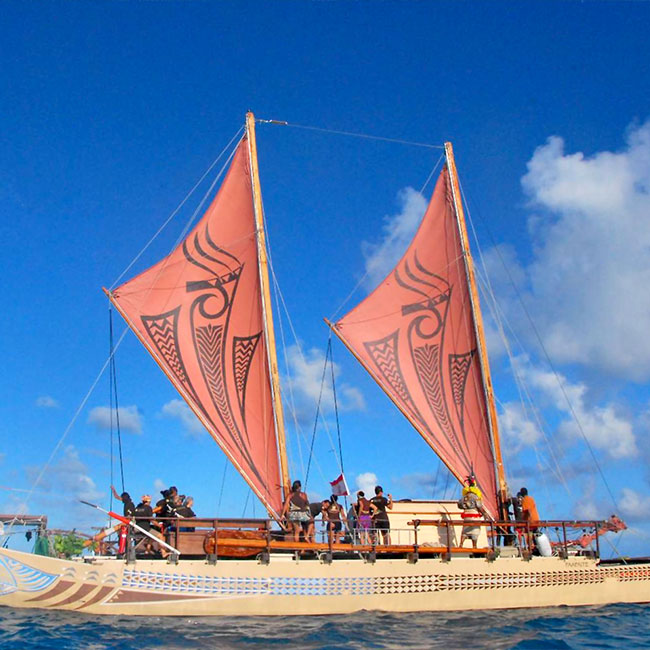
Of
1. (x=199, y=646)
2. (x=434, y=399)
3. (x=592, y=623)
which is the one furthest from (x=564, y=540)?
(x=199, y=646)

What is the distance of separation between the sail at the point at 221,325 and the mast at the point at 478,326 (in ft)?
28.3

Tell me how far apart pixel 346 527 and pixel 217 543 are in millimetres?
4343

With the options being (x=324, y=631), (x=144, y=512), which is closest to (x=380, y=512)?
(x=324, y=631)

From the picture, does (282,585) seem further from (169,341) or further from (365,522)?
(169,341)

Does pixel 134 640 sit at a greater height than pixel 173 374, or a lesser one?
lesser

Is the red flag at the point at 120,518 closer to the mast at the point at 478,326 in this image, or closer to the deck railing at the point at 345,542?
the deck railing at the point at 345,542

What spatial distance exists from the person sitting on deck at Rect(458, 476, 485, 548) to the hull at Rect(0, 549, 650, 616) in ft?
3.53

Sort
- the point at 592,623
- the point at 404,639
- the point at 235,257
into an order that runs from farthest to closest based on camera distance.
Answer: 1. the point at 235,257
2. the point at 592,623
3. the point at 404,639

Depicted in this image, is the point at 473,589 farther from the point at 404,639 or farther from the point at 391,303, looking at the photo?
the point at 391,303

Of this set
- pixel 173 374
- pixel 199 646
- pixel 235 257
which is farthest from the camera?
pixel 235 257

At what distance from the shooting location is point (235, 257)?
27.8 meters

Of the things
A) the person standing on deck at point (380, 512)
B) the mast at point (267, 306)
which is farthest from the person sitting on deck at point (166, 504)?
the person standing on deck at point (380, 512)

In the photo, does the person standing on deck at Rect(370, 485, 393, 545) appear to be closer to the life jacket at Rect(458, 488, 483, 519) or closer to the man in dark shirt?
the life jacket at Rect(458, 488, 483, 519)

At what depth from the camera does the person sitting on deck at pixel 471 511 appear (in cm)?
2391
